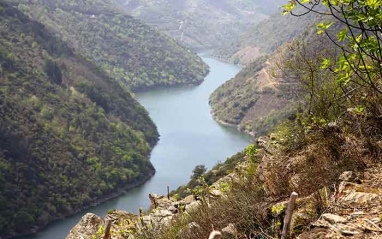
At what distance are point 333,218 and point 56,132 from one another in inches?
2839

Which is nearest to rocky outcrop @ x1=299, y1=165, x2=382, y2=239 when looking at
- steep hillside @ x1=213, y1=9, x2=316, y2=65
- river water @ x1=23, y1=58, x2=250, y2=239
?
river water @ x1=23, y1=58, x2=250, y2=239

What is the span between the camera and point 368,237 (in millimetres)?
4039

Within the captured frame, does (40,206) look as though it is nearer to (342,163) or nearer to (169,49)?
(342,163)

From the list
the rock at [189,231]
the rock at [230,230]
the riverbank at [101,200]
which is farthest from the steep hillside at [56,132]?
the rock at [230,230]

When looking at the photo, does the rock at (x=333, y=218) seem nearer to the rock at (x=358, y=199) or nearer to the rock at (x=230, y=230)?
the rock at (x=358, y=199)

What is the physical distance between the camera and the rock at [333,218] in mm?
4355

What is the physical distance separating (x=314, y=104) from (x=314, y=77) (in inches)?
28.0

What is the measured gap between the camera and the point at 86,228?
985 cm

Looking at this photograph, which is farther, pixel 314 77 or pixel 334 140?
pixel 314 77

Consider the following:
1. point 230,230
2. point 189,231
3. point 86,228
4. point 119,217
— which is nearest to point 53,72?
point 119,217

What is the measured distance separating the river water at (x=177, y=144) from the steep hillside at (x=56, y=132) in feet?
8.02

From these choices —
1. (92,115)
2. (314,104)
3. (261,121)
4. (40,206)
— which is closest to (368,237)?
(314,104)

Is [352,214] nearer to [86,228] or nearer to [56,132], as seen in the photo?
[86,228]

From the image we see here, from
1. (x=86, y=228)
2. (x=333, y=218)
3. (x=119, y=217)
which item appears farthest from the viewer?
(x=119, y=217)
